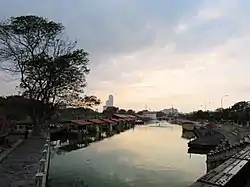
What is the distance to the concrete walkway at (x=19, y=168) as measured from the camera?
14.5m

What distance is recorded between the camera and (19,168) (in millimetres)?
17781

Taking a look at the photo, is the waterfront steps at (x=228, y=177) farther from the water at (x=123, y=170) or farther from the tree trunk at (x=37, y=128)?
the tree trunk at (x=37, y=128)

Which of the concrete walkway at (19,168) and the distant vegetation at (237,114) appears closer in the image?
the concrete walkway at (19,168)

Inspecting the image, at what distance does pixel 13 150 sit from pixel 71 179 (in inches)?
240

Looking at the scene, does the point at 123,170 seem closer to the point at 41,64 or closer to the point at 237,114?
the point at 41,64

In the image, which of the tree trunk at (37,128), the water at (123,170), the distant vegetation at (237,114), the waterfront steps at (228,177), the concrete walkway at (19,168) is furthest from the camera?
the distant vegetation at (237,114)

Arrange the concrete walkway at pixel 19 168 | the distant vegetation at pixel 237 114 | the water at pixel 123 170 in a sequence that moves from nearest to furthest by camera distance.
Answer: the concrete walkway at pixel 19 168 → the water at pixel 123 170 → the distant vegetation at pixel 237 114

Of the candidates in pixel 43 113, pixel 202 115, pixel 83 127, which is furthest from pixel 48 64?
pixel 202 115

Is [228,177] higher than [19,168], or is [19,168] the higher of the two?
[228,177]

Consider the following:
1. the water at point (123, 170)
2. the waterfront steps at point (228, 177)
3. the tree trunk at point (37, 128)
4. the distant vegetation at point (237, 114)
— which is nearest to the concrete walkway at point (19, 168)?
the water at point (123, 170)

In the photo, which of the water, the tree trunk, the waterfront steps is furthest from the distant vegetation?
the waterfront steps

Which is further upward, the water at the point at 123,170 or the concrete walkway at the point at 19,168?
the concrete walkway at the point at 19,168

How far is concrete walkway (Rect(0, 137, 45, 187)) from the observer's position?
572 inches

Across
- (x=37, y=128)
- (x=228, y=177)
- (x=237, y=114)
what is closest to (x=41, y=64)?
(x=37, y=128)
